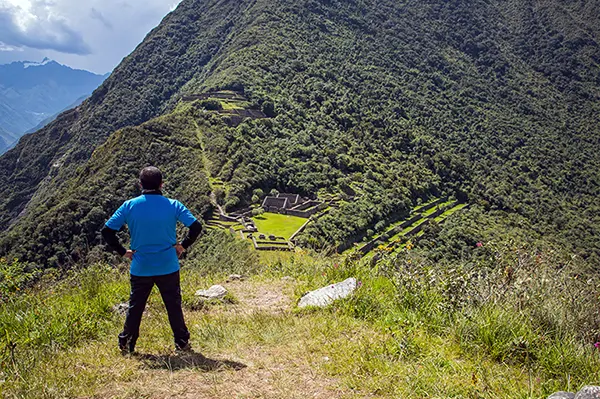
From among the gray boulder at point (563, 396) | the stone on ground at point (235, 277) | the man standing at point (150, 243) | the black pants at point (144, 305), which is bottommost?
the stone on ground at point (235, 277)

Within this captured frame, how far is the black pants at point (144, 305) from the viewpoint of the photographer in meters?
3.77

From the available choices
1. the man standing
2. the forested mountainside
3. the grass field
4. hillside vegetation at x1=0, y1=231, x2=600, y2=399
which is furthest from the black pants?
the grass field

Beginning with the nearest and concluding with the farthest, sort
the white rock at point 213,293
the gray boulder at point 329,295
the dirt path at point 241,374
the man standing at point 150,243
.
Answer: the dirt path at point 241,374
the man standing at point 150,243
the gray boulder at point 329,295
the white rock at point 213,293

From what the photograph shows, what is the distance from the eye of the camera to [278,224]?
3744 centimetres

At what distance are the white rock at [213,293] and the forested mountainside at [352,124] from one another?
5.90ft

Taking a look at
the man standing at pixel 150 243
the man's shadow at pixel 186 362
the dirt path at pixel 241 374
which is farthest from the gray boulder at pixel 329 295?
the man standing at pixel 150 243

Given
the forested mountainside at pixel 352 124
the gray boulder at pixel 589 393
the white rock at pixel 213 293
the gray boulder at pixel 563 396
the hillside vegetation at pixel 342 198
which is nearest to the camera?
the gray boulder at pixel 589 393

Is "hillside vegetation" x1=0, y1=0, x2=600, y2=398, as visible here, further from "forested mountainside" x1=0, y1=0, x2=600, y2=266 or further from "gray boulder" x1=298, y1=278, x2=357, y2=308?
"forested mountainside" x1=0, y1=0, x2=600, y2=266

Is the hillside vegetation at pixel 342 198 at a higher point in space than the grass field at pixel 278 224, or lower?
higher

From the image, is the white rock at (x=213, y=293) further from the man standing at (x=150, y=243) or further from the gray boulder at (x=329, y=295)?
the man standing at (x=150, y=243)

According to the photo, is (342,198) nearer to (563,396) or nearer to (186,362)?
(186,362)

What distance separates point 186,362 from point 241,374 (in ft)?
1.84

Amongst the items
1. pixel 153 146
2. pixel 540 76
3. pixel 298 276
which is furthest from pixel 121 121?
pixel 540 76

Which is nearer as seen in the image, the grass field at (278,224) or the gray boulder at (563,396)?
the gray boulder at (563,396)
